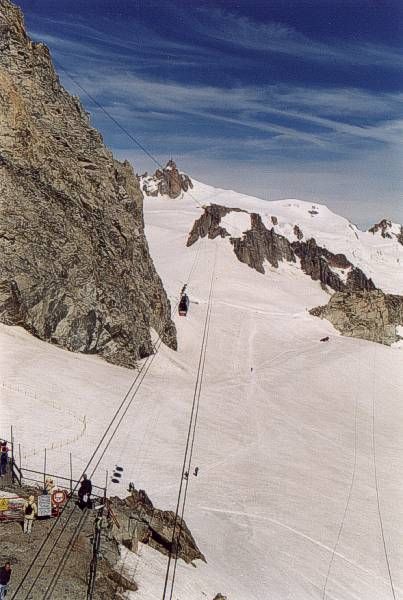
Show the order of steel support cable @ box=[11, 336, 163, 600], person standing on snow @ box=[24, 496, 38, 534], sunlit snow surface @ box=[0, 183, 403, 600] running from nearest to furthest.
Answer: steel support cable @ box=[11, 336, 163, 600]
person standing on snow @ box=[24, 496, 38, 534]
sunlit snow surface @ box=[0, 183, 403, 600]

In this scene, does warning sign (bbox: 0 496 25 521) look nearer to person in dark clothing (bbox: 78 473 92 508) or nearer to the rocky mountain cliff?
person in dark clothing (bbox: 78 473 92 508)

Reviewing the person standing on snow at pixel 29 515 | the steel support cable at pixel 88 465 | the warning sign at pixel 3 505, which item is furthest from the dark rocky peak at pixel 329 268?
the person standing on snow at pixel 29 515

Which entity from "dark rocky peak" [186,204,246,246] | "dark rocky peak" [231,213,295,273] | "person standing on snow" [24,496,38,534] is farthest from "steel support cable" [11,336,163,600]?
"dark rocky peak" [186,204,246,246]

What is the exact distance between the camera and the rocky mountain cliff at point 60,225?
39.1m

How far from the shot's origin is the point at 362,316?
236 ft

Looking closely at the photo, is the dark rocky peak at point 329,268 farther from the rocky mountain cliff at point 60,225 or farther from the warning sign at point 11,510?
the warning sign at point 11,510

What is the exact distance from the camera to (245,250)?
107125 mm

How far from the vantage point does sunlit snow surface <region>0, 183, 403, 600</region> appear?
19.5 metres

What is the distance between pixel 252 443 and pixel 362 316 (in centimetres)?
4418

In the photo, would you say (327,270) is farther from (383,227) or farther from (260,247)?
(383,227)

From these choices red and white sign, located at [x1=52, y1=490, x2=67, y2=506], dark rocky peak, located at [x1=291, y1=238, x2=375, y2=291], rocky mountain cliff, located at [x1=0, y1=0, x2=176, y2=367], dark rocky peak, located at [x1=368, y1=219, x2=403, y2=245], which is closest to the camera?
red and white sign, located at [x1=52, y1=490, x2=67, y2=506]

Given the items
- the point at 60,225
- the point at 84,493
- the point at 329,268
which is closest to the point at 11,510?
the point at 84,493

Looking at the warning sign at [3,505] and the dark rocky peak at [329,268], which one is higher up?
the dark rocky peak at [329,268]

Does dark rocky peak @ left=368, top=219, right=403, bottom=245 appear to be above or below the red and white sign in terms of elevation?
above
